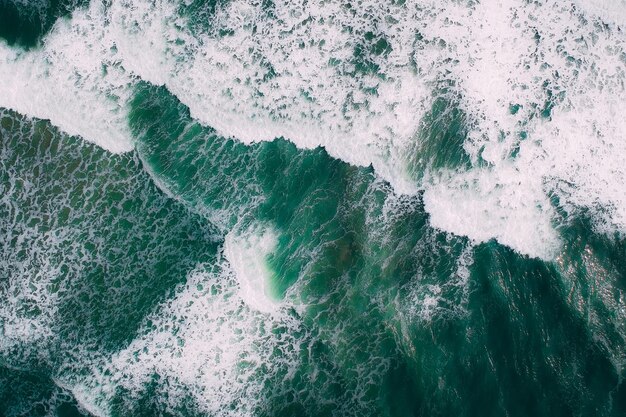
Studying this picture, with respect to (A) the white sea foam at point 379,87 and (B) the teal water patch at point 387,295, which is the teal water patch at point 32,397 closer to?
(B) the teal water patch at point 387,295

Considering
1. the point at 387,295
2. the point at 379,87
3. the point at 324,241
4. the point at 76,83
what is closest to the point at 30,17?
the point at 76,83

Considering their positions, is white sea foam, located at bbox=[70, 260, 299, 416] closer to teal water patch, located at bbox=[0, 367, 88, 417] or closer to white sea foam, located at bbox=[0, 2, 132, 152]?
teal water patch, located at bbox=[0, 367, 88, 417]

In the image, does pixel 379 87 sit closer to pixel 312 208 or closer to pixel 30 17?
pixel 312 208

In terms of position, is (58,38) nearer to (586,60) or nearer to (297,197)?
(297,197)

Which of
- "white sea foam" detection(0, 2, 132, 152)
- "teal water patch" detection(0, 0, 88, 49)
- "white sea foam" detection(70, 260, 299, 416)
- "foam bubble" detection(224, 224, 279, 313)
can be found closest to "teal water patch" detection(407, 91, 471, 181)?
"foam bubble" detection(224, 224, 279, 313)

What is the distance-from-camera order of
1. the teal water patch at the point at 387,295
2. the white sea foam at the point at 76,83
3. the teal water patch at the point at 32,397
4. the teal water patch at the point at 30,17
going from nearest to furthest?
the teal water patch at the point at 387,295
the teal water patch at the point at 32,397
the white sea foam at the point at 76,83
the teal water patch at the point at 30,17

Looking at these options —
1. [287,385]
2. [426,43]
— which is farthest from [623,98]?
[287,385]

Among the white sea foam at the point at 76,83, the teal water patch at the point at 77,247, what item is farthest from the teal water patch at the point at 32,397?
the white sea foam at the point at 76,83
